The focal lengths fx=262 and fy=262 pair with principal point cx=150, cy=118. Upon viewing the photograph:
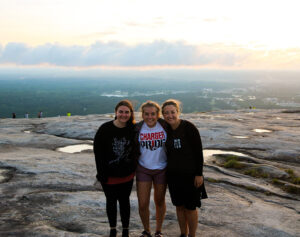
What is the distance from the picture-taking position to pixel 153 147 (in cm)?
662

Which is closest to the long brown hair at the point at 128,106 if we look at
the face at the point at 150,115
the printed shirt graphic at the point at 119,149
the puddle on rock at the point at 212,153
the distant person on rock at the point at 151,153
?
the distant person on rock at the point at 151,153

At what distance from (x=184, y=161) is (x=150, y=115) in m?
1.43

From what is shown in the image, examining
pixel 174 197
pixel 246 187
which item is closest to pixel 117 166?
pixel 174 197

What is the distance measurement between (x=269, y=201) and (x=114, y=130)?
26.4ft

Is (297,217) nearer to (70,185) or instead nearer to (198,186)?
(198,186)

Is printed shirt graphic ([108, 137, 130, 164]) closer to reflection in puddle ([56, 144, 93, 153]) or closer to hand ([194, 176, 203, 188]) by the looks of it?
hand ([194, 176, 203, 188])

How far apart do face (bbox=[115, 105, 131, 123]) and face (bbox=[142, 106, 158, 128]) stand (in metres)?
0.44

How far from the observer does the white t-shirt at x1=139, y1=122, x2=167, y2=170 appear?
663 cm

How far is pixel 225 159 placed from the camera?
59.3 feet

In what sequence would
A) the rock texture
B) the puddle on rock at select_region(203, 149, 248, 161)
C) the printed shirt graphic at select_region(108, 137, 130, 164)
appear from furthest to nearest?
1. the puddle on rock at select_region(203, 149, 248, 161)
2. the rock texture
3. the printed shirt graphic at select_region(108, 137, 130, 164)

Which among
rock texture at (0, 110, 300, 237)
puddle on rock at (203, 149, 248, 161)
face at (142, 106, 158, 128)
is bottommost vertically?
puddle on rock at (203, 149, 248, 161)

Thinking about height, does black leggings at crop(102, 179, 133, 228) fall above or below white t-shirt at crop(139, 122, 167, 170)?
below

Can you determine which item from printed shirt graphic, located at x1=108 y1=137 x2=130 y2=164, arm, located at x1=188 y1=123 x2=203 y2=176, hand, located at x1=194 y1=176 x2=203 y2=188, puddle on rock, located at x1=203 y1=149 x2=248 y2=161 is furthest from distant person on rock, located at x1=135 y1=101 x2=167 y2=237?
puddle on rock, located at x1=203 y1=149 x2=248 y2=161

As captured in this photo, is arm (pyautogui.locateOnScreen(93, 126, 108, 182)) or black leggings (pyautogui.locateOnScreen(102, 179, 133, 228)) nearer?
arm (pyautogui.locateOnScreen(93, 126, 108, 182))
